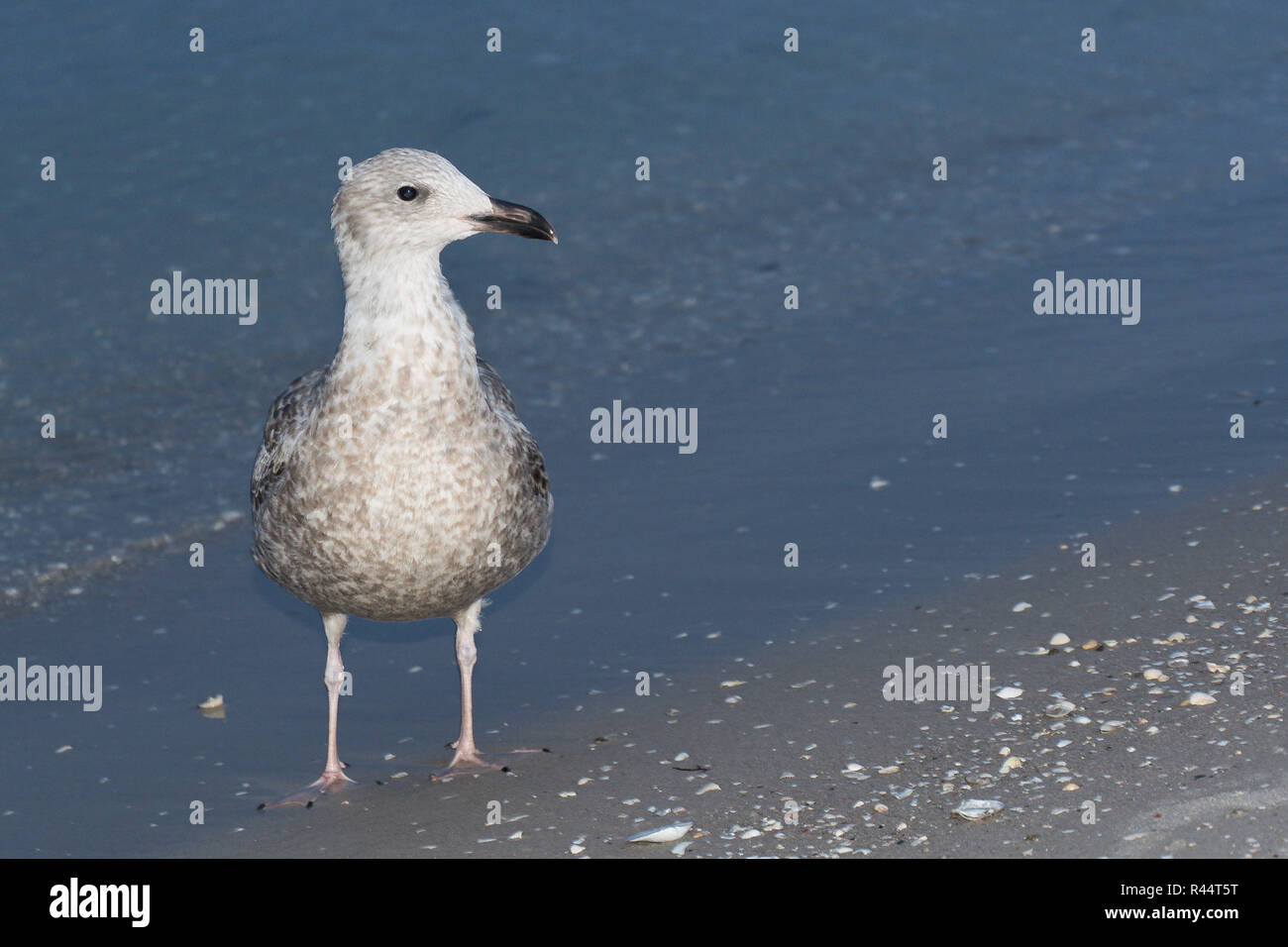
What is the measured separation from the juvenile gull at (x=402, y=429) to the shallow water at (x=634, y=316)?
3.68 ft

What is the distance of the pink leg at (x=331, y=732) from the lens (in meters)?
7.25

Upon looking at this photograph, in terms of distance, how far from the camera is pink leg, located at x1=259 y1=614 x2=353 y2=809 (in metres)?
7.25

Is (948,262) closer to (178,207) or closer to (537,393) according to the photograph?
(537,393)

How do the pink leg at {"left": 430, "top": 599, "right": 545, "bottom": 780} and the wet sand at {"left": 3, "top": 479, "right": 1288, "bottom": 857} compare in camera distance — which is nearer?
the wet sand at {"left": 3, "top": 479, "right": 1288, "bottom": 857}

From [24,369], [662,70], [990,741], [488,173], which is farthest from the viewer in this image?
[662,70]

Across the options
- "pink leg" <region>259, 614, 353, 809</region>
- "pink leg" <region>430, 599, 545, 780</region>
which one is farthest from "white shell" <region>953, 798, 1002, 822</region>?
"pink leg" <region>259, 614, 353, 809</region>

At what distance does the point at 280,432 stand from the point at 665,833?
8.88 feet

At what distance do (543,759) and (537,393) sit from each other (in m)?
4.88

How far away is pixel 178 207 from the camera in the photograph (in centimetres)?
1584

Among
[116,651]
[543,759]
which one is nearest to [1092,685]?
[543,759]

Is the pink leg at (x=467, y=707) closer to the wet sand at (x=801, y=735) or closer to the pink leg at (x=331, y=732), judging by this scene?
the wet sand at (x=801, y=735)

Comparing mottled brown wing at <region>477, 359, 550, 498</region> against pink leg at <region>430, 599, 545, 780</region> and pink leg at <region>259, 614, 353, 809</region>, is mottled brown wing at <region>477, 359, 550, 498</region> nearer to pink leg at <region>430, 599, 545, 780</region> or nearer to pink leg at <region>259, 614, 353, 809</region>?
pink leg at <region>430, 599, 545, 780</region>

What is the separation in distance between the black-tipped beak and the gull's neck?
244 millimetres

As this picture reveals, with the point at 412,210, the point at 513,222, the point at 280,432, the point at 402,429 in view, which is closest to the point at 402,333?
the point at 402,429
